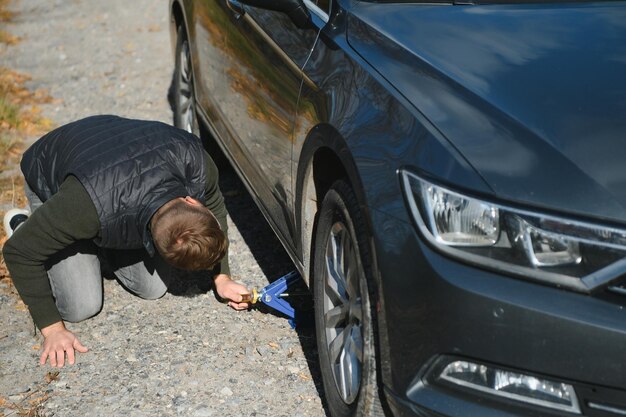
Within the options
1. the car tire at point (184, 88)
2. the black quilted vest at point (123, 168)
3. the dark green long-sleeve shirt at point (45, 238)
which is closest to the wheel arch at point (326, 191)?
the black quilted vest at point (123, 168)

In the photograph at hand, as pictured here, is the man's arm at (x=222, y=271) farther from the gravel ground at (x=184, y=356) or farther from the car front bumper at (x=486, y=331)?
the car front bumper at (x=486, y=331)

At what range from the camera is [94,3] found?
33.3ft

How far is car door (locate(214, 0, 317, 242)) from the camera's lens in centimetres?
338

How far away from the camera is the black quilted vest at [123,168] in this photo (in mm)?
3523

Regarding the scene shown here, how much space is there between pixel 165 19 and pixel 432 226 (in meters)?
7.52

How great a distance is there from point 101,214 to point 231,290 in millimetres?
790

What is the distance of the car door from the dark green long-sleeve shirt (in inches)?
28.0

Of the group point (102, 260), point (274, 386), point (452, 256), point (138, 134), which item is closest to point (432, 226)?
point (452, 256)

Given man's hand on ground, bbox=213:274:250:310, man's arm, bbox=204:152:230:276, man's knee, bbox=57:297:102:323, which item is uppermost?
man's arm, bbox=204:152:230:276

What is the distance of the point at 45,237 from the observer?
3.58m

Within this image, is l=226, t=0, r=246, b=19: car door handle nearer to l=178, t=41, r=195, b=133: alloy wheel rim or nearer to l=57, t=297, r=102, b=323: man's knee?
l=178, t=41, r=195, b=133: alloy wheel rim

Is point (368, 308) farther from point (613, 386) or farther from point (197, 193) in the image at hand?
point (197, 193)

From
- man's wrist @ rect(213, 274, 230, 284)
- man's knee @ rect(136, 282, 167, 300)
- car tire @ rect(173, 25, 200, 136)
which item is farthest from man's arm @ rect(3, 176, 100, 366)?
car tire @ rect(173, 25, 200, 136)

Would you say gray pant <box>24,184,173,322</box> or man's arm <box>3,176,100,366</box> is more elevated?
man's arm <box>3,176,100,366</box>
